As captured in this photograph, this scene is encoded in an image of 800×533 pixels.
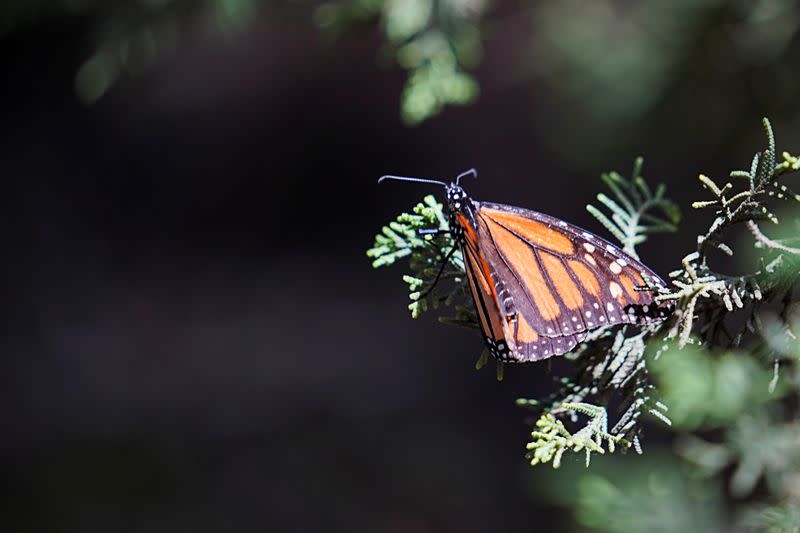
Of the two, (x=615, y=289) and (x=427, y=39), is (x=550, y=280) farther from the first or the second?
(x=427, y=39)

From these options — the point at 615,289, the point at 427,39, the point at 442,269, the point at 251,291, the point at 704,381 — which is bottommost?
the point at 704,381

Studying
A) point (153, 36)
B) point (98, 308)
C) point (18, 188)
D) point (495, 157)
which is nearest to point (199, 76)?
point (18, 188)

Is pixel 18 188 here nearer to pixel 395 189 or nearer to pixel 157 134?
pixel 157 134

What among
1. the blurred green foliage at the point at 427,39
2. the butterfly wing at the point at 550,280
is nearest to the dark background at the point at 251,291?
the blurred green foliage at the point at 427,39

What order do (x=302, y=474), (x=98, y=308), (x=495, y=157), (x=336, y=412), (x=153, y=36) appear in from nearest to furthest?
1. (x=153, y=36)
2. (x=302, y=474)
3. (x=336, y=412)
4. (x=98, y=308)
5. (x=495, y=157)

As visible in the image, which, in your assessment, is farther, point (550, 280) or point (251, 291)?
point (251, 291)

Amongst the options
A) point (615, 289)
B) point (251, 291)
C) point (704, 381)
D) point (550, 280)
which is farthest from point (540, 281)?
point (251, 291)

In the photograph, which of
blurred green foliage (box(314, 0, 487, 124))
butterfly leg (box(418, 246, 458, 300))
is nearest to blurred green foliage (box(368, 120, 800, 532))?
butterfly leg (box(418, 246, 458, 300))

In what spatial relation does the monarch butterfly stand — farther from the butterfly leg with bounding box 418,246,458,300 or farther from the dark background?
the dark background
